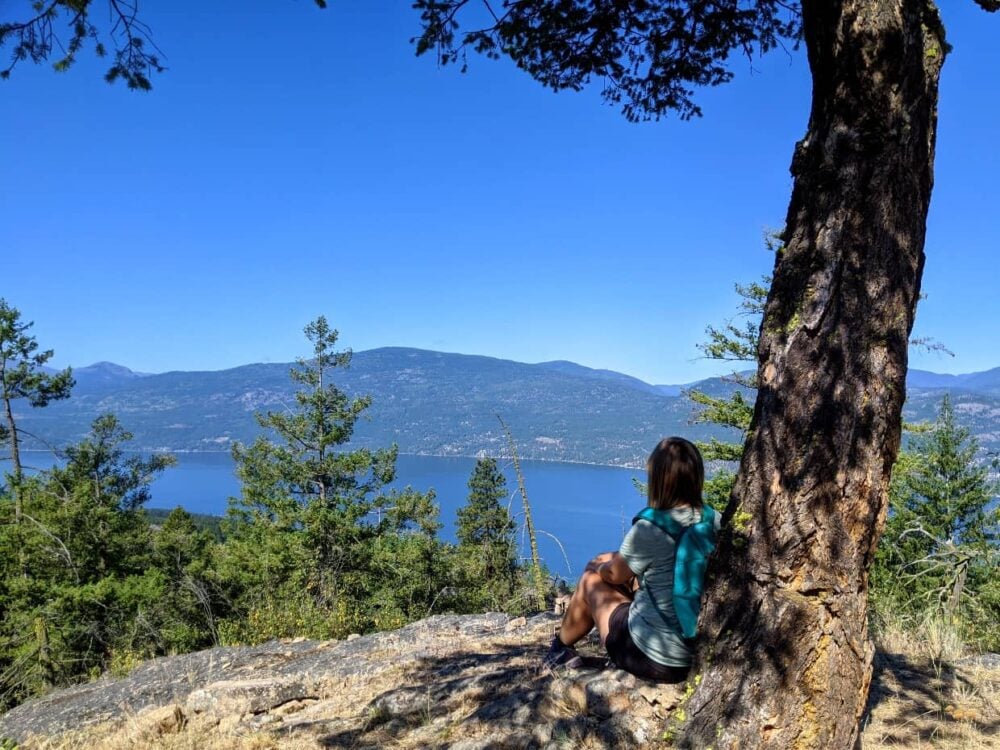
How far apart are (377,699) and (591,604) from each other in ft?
5.08

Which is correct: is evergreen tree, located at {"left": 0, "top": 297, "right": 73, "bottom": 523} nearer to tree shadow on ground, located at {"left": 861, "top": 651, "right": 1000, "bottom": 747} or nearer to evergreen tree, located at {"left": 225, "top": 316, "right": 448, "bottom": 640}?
evergreen tree, located at {"left": 225, "top": 316, "right": 448, "bottom": 640}

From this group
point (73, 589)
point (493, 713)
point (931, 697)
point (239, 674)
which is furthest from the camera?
point (73, 589)

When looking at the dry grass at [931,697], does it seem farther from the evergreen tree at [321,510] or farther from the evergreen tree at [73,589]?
the evergreen tree at [321,510]

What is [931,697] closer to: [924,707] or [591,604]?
[924,707]

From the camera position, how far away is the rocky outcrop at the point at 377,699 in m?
2.91

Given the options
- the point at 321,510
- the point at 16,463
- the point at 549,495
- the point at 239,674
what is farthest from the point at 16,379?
the point at 549,495

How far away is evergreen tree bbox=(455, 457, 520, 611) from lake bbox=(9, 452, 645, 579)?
1185cm

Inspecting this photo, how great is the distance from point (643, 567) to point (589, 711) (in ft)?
2.46

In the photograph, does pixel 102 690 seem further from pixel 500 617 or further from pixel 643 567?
pixel 643 567

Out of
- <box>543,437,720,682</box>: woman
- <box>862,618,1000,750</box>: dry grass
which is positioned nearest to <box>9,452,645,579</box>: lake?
<box>862,618,1000,750</box>: dry grass

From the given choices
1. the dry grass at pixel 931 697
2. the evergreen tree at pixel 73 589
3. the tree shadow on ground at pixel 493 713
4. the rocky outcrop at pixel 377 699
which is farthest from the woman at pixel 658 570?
the evergreen tree at pixel 73 589

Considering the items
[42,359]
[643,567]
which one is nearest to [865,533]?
[643,567]

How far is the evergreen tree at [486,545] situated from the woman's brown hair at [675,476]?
16725 millimetres

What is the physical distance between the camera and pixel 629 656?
2951 millimetres
